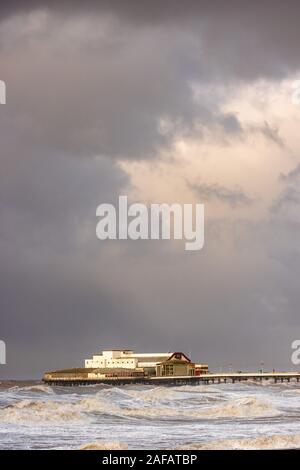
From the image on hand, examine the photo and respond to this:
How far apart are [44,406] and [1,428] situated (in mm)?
17580

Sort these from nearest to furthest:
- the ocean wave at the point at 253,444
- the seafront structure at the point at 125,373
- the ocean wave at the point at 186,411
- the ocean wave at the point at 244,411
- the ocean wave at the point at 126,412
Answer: the ocean wave at the point at 253,444, the ocean wave at the point at 126,412, the ocean wave at the point at 244,411, the ocean wave at the point at 186,411, the seafront structure at the point at 125,373

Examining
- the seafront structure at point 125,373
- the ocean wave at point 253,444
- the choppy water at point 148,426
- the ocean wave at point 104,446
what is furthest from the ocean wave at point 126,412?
the seafront structure at point 125,373

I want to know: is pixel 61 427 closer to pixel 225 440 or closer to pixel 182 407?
pixel 225 440

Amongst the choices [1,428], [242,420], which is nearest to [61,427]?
[1,428]

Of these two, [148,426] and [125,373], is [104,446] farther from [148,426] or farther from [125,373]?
[125,373]

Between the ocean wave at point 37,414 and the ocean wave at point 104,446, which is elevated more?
the ocean wave at point 37,414

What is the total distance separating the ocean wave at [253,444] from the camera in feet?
152

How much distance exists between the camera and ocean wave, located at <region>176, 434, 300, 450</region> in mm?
46344

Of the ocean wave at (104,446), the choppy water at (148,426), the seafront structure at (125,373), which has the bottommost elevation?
the ocean wave at (104,446)

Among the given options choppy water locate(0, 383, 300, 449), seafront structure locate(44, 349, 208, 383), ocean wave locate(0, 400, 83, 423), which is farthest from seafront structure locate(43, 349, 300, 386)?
ocean wave locate(0, 400, 83, 423)

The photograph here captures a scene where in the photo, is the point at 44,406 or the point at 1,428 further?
the point at 44,406

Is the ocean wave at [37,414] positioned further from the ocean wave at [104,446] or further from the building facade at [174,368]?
the building facade at [174,368]

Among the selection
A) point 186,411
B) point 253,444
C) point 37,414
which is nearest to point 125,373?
point 186,411
